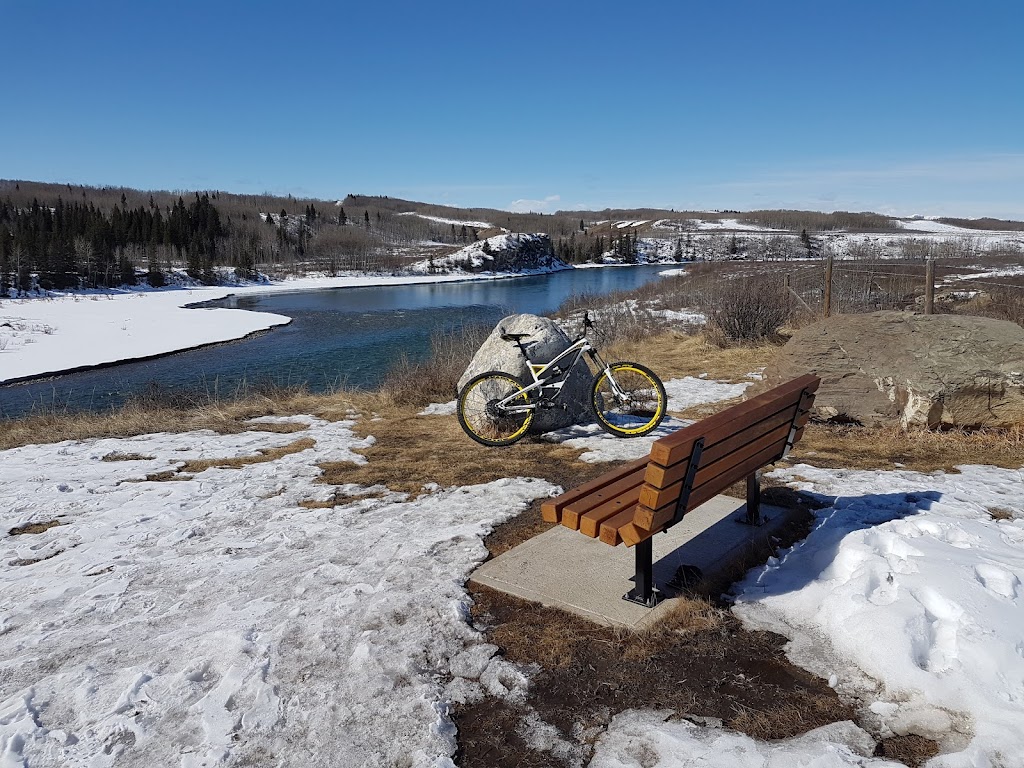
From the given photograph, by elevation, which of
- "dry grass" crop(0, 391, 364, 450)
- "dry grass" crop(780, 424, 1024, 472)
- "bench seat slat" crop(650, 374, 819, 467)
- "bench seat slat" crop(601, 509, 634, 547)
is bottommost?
"dry grass" crop(0, 391, 364, 450)

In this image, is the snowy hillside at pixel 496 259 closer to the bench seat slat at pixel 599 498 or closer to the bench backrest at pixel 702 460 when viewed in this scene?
the bench backrest at pixel 702 460

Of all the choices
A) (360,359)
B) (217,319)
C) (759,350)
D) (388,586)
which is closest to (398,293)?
(217,319)

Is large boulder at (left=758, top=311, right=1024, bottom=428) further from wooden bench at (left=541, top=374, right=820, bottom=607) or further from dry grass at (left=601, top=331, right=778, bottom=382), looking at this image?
wooden bench at (left=541, top=374, right=820, bottom=607)

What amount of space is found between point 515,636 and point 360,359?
66.0 ft

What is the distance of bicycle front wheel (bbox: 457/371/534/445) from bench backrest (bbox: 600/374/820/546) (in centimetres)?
366

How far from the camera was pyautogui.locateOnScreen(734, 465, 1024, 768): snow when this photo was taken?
9.36ft

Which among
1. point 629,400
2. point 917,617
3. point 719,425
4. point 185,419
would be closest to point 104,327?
point 185,419

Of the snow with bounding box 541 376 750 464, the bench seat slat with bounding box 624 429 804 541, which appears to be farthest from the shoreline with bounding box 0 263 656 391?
the bench seat slat with bounding box 624 429 804 541

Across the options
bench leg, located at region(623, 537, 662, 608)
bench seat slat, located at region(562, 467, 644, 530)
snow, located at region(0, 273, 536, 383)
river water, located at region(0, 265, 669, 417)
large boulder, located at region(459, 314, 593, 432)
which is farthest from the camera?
snow, located at region(0, 273, 536, 383)

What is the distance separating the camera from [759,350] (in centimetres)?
1390

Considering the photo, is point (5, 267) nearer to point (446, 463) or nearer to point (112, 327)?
point (112, 327)

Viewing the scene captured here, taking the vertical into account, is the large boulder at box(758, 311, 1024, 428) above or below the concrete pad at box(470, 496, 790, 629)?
above

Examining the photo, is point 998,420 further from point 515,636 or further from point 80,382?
point 80,382

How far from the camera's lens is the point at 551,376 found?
827cm
